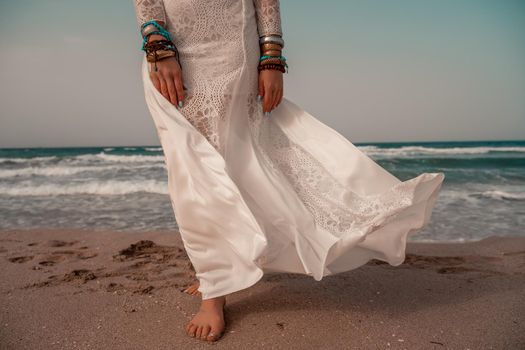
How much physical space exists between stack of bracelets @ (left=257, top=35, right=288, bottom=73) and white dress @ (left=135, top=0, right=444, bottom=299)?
0.04m

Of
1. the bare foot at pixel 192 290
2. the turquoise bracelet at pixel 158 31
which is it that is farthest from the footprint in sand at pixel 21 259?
the turquoise bracelet at pixel 158 31

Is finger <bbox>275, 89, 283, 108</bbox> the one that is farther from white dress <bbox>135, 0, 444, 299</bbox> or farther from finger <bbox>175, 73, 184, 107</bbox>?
finger <bbox>175, 73, 184, 107</bbox>

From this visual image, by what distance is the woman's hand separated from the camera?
6.11 ft

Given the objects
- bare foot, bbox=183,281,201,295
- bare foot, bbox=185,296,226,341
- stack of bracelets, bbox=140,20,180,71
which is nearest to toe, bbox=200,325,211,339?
bare foot, bbox=185,296,226,341

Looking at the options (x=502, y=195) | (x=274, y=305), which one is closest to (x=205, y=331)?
(x=274, y=305)

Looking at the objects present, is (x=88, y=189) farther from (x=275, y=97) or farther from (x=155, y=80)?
(x=275, y=97)

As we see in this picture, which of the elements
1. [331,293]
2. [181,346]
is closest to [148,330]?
[181,346]

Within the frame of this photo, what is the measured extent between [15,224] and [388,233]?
16.0 feet

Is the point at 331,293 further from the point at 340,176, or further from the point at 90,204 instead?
the point at 90,204

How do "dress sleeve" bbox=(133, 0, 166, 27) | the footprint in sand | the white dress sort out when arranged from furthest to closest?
the footprint in sand < "dress sleeve" bbox=(133, 0, 166, 27) < the white dress

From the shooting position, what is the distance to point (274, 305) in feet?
6.83

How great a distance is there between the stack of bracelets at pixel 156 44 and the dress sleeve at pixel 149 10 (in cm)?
4

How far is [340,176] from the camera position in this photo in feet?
6.10

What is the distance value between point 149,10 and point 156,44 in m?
0.18
